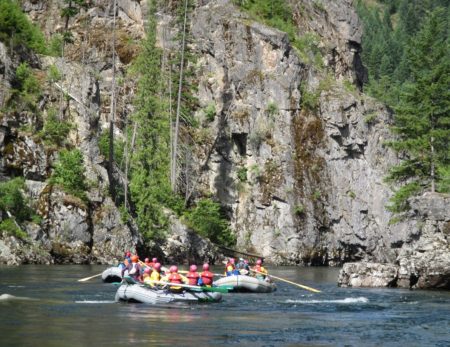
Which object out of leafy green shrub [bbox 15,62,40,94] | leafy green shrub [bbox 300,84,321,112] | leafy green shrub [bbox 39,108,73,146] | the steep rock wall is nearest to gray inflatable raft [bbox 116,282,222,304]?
leafy green shrub [bbox 39,108,73,146]

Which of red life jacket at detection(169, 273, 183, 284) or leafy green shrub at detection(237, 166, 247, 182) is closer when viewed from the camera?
red life jacket at detection(169, 273, 183, 284)

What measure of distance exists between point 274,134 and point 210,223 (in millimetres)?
11555

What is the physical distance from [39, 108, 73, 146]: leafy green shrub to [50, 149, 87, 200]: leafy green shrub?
2.15 m

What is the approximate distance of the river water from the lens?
20.9m

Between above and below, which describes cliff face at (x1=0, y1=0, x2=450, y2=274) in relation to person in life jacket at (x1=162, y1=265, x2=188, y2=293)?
above

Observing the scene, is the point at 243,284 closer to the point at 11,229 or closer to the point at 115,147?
the point at 11,229

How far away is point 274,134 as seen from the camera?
73625 mm

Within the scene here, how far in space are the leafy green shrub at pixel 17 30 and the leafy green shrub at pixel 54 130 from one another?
7.89 m

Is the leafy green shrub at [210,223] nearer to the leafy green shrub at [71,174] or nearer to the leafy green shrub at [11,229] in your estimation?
the leafy green shrub at [71,174]

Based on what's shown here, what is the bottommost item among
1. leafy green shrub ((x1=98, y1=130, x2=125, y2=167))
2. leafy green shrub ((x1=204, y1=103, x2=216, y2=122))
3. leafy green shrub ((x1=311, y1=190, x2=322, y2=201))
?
leafy green shrub ((x1=311, y1=190, x2=322, y2=201))

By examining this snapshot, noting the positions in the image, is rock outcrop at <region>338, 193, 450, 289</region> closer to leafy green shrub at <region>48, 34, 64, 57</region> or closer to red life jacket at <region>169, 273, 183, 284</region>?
red life jacket at <region>169, 273, 183, 284</region>

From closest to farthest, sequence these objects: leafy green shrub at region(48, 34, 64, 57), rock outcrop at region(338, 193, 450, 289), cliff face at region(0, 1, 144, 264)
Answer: rock outcrop at region(338, 193, 450, 289), cliff face at region(0, 1, 144, 264), leafy green shrub at region(48, 34, 64, 57)

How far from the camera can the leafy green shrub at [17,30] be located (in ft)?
209

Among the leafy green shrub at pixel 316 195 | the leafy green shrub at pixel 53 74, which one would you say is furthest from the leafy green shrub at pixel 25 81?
the leafy green shrub at pixel 316 195
